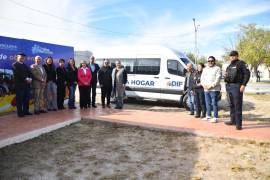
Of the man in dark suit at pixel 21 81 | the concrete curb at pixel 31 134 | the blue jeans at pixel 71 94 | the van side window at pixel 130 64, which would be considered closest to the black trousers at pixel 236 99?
the concrete curb at pixel 31 134

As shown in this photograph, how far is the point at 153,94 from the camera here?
12.1 metres

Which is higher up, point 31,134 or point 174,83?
point 174,83

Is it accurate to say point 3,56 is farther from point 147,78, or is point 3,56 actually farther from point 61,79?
point 147,78

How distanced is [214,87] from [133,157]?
3562 mm

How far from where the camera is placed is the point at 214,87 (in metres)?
7.97

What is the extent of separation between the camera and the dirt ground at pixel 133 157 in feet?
15.6

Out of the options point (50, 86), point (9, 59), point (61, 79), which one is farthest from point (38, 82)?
point (9, 59)

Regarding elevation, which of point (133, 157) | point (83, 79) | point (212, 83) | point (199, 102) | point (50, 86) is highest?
point (83, 79)

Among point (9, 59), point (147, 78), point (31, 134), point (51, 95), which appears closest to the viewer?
point (31, 134)

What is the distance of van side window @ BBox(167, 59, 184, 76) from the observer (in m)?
11.5

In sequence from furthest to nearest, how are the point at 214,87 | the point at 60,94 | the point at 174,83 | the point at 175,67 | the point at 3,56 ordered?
the point at 175,67 < the point at 174,83 < the point at 60,94 < the point at 3,56 < the point at 214,87

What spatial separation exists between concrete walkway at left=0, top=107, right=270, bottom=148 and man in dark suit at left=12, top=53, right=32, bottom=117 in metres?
0.50

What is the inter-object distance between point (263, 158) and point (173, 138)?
7.01 ft

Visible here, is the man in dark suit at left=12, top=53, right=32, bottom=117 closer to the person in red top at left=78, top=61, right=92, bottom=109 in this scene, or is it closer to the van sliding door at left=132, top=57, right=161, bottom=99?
the person in red top at left=78, top=61, right=92, bottom=109
